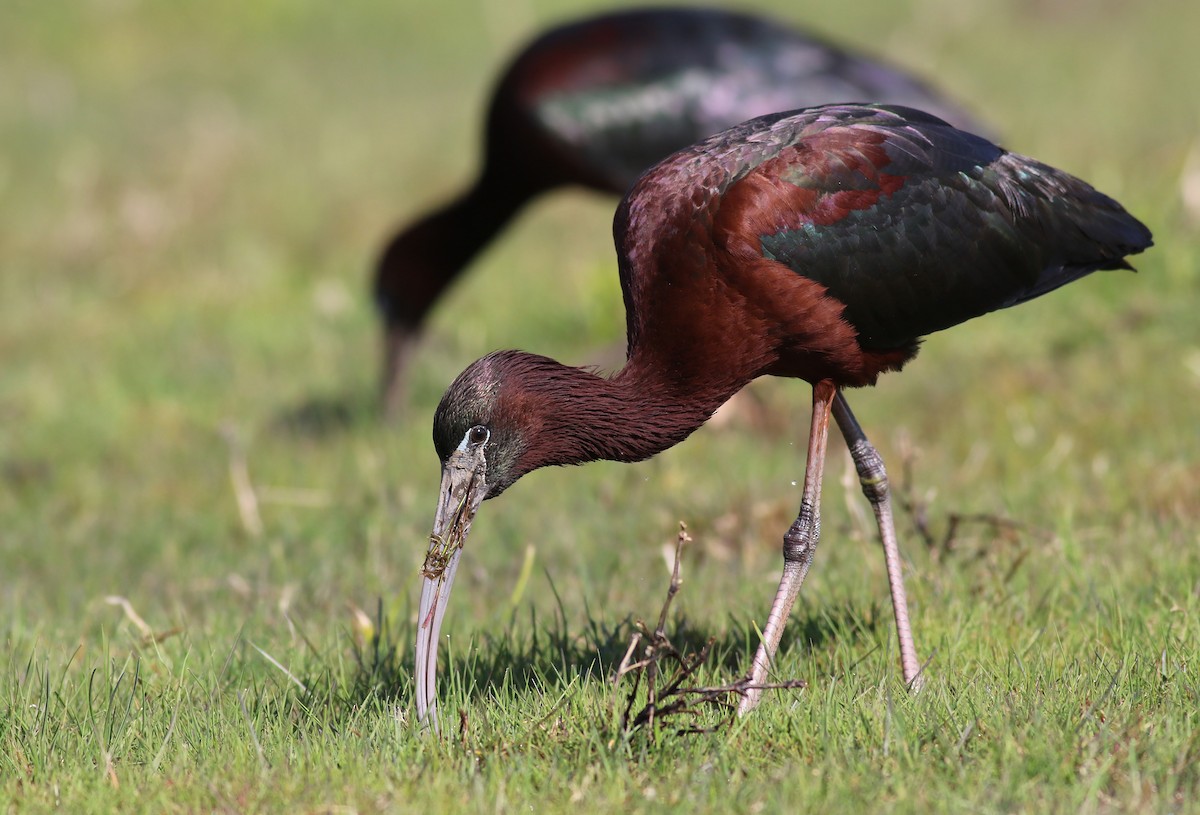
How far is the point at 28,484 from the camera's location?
7.55 m

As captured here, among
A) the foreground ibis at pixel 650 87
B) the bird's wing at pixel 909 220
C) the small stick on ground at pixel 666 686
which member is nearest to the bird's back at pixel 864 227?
the bird's wing at pixel 909 220

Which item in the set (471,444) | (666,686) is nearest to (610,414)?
(471,444)

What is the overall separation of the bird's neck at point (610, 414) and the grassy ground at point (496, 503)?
61cm

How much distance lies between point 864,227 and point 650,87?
12.8 feet

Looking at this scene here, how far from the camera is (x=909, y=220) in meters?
4.60

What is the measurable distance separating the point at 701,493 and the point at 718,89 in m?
2.66

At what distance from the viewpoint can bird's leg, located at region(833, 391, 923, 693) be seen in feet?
14.3

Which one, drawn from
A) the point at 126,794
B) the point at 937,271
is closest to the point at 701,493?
the point at 937,271

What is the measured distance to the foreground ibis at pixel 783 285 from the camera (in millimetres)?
4238

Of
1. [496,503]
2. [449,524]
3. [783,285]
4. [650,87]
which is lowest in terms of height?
[496,503]

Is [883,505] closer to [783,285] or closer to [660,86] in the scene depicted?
[783,285]

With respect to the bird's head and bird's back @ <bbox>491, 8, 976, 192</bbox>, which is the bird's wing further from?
bird's back @ <bbox>491, 8, 976, 192</bbox>

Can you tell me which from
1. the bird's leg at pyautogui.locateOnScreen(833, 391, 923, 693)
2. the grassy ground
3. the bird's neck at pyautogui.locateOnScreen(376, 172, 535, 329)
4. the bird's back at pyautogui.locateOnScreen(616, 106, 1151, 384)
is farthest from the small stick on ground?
the bird's neck at pyautogui.locateOnScreen(376, 172, 535, 329)

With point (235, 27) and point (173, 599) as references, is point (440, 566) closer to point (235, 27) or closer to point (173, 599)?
point (173, 599)
